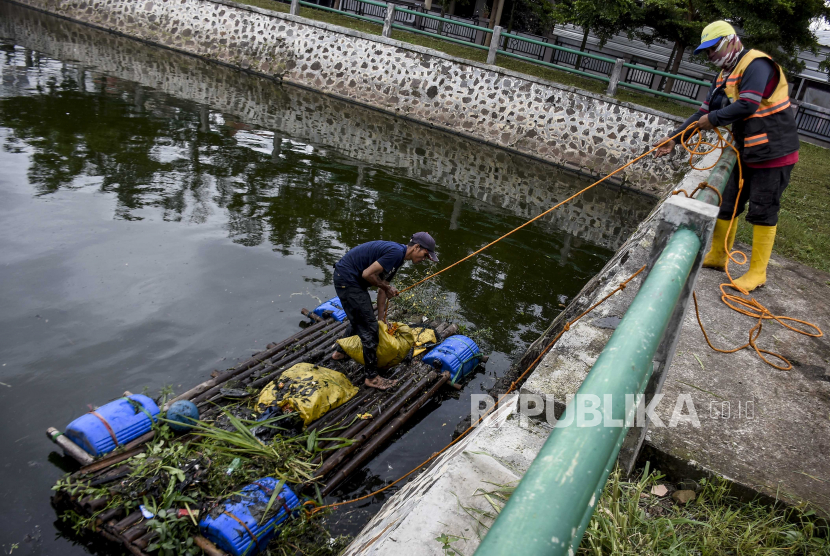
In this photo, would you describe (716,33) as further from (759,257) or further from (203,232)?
(203,232)

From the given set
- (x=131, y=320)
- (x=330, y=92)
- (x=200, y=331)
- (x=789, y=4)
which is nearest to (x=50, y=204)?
(x=131, y=320)

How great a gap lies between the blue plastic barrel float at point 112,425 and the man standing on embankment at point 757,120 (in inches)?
182

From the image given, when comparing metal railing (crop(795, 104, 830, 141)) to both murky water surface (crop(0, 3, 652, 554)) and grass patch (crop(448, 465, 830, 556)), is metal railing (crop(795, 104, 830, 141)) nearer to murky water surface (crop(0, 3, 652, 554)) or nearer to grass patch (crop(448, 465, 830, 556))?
murky water surface (crop(0, 3, 652, 554))

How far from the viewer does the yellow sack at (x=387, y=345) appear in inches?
220

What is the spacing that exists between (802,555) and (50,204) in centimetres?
924

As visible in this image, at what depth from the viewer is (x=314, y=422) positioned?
190 inches

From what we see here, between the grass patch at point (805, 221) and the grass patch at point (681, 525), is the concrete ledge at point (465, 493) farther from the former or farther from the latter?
the grass patch at point (805, 221)

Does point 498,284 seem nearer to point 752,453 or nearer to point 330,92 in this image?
point 752,453

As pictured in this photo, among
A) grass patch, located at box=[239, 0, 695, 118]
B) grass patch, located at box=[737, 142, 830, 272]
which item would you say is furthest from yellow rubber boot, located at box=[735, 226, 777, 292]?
grass patch, located at box=[239, 0, 695, 118]

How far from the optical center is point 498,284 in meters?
8.40

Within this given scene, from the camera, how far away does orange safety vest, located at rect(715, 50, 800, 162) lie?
4652mm

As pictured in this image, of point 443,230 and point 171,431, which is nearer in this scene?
point 171,431

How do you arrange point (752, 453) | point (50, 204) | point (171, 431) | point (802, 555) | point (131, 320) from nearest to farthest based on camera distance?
point (802, 555)
point (752, 453)
point (171, 431)
point (131, 320)
point (50, 204)

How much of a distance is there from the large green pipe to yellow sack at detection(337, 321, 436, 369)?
14.6ft
